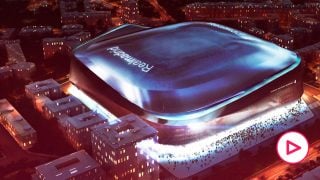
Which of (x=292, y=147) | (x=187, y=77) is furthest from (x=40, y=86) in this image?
(x=292, y=147)

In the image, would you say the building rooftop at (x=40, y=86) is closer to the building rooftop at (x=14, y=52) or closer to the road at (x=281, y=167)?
the building rooftop at (x=14, y=52)

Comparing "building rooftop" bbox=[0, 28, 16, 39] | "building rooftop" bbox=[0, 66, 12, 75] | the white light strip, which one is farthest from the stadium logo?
"building rooftop" bbox=[0, 28, 16, 39]

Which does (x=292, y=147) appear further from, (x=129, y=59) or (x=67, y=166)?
(x=129, y=59)

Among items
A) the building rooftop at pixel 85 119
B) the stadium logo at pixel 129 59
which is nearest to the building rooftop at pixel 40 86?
the building rooftop at pixel 85 119

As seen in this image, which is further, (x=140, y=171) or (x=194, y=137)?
(x=194, y=137)

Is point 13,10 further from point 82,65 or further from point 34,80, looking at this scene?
point 82,65

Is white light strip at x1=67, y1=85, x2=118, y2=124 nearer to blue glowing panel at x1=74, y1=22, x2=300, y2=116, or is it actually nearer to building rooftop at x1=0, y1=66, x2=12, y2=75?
blue glowing panel at x1=74, y1=22, x2=300, y2=116

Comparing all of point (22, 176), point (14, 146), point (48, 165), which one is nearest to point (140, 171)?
point (48, 165)
